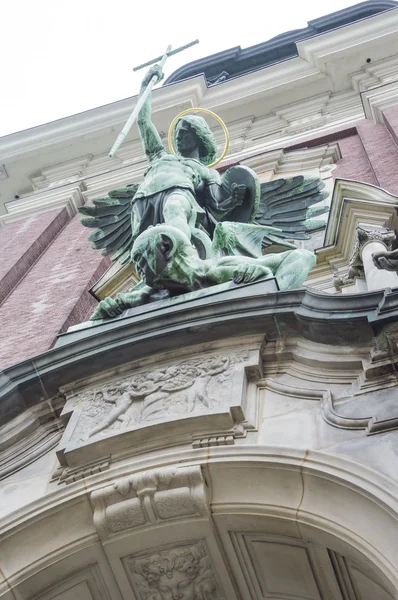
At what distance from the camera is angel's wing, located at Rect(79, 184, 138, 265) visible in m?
8.87

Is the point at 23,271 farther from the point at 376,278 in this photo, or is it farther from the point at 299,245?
the point at 376,278

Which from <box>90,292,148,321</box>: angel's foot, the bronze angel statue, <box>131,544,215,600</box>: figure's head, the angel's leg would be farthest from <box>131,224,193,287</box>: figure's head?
<box>131,544,215,600</box>: figure's head

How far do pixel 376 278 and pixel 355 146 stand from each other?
7285 mm

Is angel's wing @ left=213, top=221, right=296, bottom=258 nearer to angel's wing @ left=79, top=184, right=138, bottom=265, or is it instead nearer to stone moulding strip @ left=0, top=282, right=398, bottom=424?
stone moulding strip @ left=0, top=282, right=398, bottom=424

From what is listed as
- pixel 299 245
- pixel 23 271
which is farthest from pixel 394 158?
pixel 23 271

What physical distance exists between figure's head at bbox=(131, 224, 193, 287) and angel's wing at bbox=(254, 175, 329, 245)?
7.76 feet

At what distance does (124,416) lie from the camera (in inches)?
197

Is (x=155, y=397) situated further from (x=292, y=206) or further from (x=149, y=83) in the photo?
(x=149, y=83)

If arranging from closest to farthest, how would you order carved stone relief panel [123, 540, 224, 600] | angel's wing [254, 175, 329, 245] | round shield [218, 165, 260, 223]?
carved stone relief panel [123, 540, 224, 600]
round shield [218, 165, 260, 223]
angel's wing [254, 175, 329, 245]

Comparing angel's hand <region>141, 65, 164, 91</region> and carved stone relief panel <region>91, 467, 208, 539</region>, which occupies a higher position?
angel's hand <region>141, 65, 164, 91</region>

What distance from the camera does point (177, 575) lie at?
4.55 m

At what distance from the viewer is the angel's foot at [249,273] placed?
228 inches

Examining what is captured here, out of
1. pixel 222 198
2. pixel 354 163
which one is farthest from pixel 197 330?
pixel 354 163

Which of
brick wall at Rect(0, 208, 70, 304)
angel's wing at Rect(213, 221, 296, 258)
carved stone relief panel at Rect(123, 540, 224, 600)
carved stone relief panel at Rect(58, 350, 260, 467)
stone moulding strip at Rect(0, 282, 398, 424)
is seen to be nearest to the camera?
carved stone relief panel at Rect(123, 540, 224, 600)
